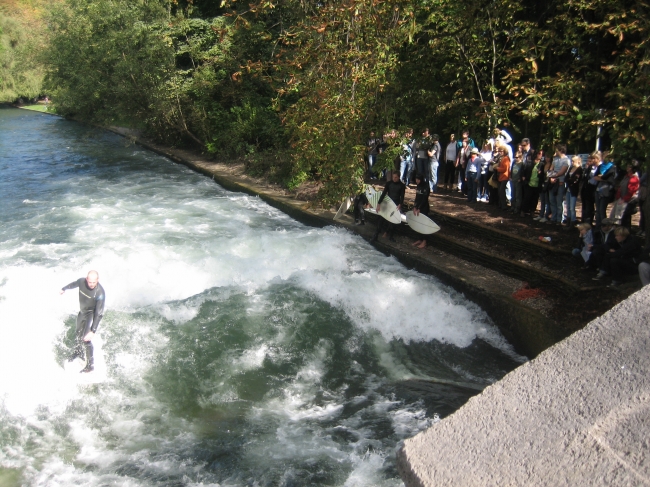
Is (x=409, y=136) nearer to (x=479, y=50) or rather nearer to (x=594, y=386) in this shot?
(x=479, y=50)

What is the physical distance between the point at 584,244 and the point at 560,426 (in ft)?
22.0

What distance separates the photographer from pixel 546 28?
1076 centimetres

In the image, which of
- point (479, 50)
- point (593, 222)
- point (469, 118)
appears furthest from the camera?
point (469, 118)

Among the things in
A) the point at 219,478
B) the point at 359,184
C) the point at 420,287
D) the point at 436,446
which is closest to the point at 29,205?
the point at 359,184

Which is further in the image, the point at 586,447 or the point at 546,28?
the point at 546,28

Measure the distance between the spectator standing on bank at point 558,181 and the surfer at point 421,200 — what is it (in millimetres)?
2338

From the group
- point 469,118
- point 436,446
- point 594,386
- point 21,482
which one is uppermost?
point 469,118

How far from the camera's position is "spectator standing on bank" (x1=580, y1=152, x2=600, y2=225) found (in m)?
10.1

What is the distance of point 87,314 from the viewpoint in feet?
28.0

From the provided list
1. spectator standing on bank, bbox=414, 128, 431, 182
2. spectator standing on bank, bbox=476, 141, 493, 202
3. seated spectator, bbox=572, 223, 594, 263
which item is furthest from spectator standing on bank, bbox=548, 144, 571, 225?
spectator standing on bank, bbox=414, 128, 431, 182

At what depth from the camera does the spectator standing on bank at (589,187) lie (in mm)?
10055

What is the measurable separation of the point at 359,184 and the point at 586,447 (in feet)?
28.0

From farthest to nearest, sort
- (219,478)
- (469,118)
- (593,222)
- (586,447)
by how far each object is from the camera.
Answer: (469,118) → (593,222) → (219,478) → (586,447)

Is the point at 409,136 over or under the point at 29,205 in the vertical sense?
over
